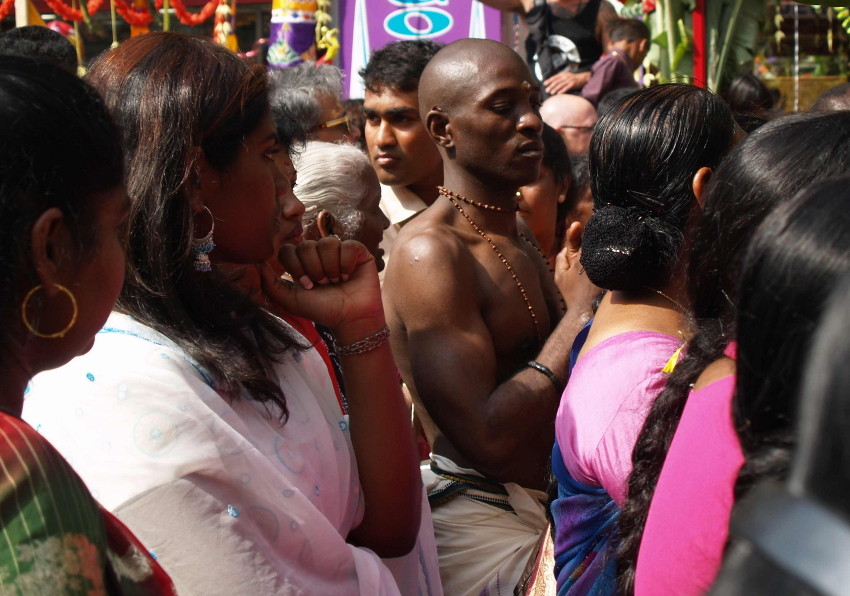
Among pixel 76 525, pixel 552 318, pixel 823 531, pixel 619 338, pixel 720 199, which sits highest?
pixel 823 531

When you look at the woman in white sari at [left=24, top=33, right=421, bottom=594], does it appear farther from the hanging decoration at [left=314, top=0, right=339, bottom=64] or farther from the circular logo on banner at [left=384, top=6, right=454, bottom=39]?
the circular logo on banner at [left=384, top=6, right=454, bottom=39]

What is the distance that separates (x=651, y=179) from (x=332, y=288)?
75 cm

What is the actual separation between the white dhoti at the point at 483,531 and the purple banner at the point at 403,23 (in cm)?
398

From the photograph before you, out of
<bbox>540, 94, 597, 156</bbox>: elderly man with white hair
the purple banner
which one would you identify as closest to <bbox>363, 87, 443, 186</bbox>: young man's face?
<bbox>540, 94, 597, 156</bbox>: elderly man with white hair

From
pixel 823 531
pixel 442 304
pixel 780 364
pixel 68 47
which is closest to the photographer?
pixel 823 531

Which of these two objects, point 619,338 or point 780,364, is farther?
point 619,338

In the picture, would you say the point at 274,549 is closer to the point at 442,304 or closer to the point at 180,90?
the point at 180,90

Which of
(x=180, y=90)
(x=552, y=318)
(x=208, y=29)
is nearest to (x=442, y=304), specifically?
(x=552, y=318)

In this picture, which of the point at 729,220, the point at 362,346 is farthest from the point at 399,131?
the point at 729,220

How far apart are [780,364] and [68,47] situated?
4.21 meters

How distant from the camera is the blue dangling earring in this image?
1.91m

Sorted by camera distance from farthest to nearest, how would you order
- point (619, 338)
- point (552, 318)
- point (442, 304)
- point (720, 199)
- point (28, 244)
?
point (552, 318) < point (442, 304) < point (619, 338) < point (720, 199) < point (28, 244)

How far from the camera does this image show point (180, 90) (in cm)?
185

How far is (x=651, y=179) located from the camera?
2.18 m
